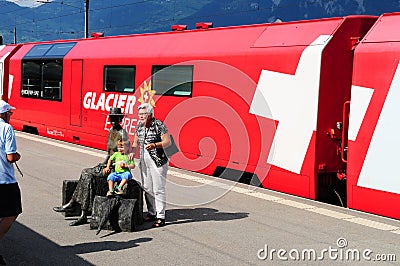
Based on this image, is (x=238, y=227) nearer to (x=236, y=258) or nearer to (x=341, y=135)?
(x=236, y=258)

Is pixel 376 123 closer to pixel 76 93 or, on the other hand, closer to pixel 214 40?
pixel 214 40

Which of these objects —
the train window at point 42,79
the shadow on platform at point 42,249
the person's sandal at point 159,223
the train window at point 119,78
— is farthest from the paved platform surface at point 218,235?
the train window at point 42,79

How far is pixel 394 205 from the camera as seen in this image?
8.52 metres

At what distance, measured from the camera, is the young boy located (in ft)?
25.1

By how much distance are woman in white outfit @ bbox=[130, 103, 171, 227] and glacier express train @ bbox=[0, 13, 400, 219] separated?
299cm

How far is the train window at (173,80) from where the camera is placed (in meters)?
12.7

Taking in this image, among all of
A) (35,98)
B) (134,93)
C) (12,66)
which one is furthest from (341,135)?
(12,66)

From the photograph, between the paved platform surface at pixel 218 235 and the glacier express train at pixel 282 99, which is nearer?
the paved platform surface at pixel 218 235

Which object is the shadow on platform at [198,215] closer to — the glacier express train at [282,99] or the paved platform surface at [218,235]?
the paved platform surface at [218,235]

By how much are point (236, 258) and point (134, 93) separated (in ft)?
28.1

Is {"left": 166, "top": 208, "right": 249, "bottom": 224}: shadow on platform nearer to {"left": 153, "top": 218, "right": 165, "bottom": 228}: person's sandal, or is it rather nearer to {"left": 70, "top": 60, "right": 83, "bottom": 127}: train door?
{"left": 153, "top": 218, "right": 165, "bottom": 228}: person's sandal

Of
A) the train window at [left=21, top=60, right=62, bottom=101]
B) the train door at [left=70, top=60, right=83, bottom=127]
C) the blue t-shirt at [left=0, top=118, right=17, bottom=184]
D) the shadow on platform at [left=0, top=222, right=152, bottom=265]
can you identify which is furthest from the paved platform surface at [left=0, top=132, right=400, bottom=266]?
the train window at [left=21, top=60, right=62, bottom=101]

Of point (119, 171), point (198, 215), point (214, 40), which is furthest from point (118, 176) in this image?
point (214, 40)

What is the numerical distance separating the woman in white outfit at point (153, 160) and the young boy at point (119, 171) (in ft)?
0.45
